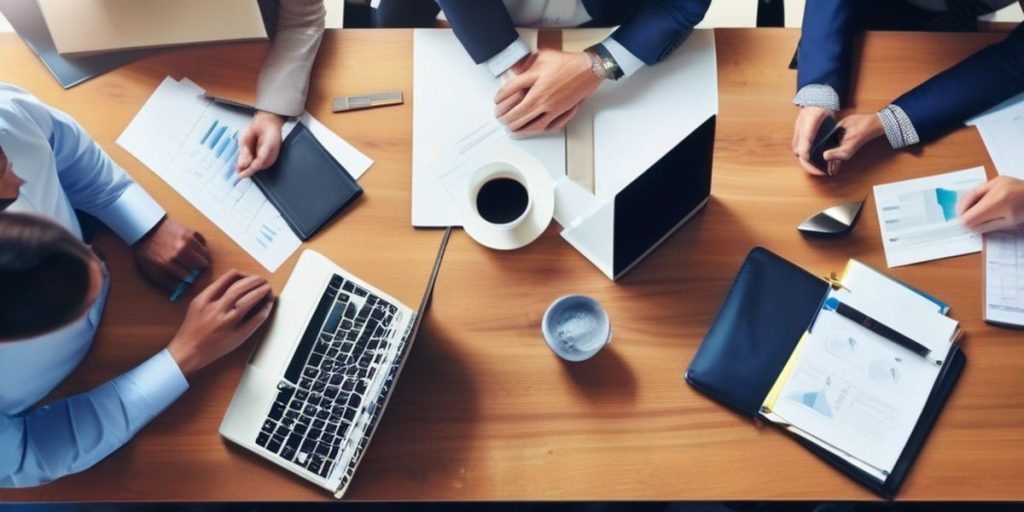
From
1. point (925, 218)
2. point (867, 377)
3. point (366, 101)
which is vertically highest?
point (366, 101)

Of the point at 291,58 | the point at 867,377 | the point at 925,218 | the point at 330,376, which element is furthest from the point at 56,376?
the point at 925,218

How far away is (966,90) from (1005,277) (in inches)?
10.9

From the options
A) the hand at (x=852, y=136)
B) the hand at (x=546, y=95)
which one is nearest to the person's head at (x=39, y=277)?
the hand at (x=546, y=95)

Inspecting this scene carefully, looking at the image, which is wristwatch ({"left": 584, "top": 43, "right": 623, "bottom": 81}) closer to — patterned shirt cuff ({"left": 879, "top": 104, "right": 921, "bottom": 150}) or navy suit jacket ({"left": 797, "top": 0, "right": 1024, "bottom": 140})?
navy suit jacket ({"left": 797, "top": 0, "right": 1024, "bottom": 140})

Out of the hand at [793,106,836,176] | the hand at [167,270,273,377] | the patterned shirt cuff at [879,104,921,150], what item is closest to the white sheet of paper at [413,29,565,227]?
the hand at [167,270,273,377]

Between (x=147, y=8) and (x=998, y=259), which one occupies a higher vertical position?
(x=147, y=8)

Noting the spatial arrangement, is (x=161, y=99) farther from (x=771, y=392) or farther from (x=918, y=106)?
(x=918, y=106)

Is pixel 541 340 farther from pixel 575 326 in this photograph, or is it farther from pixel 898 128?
pixel 898 128

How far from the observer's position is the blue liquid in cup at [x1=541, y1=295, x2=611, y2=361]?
37.6 inches

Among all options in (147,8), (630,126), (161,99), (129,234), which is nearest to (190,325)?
(129,234)

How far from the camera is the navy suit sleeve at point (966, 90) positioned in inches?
41.0

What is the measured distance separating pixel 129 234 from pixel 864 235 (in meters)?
1.03

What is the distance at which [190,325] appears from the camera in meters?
0.96

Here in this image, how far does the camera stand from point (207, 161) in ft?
A: 3.44
